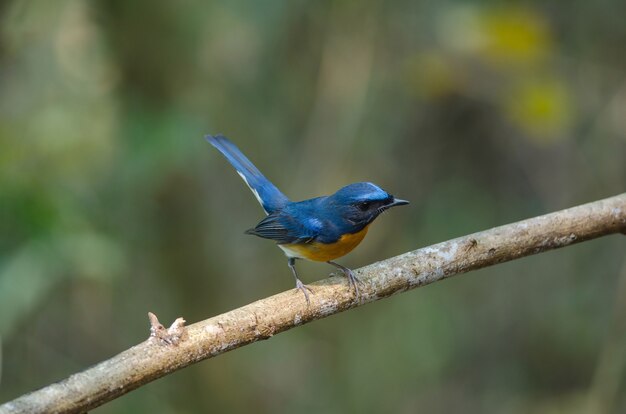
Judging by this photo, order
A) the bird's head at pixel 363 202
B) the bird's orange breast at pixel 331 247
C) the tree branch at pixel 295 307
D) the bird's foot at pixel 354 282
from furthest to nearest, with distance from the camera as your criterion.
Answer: the bird's orange breast at pixel 331 247
the bird's head at pixel 363 202
the bird's foot at pixel 354 282
the tree branch at pixel 295 307

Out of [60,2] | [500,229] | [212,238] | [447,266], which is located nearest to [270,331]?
[447,266]

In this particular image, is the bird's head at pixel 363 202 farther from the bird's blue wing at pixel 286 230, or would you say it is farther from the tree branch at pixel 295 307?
the tree branch at pixel 295 307

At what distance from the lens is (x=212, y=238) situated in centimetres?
634

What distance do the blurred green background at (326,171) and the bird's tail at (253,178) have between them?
0.42 m

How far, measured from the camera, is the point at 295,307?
3.29 meters

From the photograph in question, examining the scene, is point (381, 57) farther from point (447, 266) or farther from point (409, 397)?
point (447, 266)

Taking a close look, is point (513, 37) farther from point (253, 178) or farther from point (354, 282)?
point (354, 282)

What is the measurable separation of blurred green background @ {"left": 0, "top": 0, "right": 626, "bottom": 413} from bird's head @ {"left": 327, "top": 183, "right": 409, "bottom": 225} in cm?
154

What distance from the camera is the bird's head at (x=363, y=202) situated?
4.27m

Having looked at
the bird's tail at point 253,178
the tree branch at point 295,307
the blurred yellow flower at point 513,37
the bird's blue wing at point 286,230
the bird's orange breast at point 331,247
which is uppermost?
the blurred yellow flower at point 513,37

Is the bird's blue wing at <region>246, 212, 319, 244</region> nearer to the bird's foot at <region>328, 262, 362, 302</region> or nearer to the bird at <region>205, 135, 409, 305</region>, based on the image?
the bird at <region>205, 135, 409, 305</region>

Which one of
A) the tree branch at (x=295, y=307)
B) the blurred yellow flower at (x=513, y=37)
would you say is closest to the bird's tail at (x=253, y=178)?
the tree branch at (x=295, y=307)

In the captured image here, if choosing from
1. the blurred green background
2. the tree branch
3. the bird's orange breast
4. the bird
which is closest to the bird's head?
the bird

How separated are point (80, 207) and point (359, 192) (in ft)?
6.56
